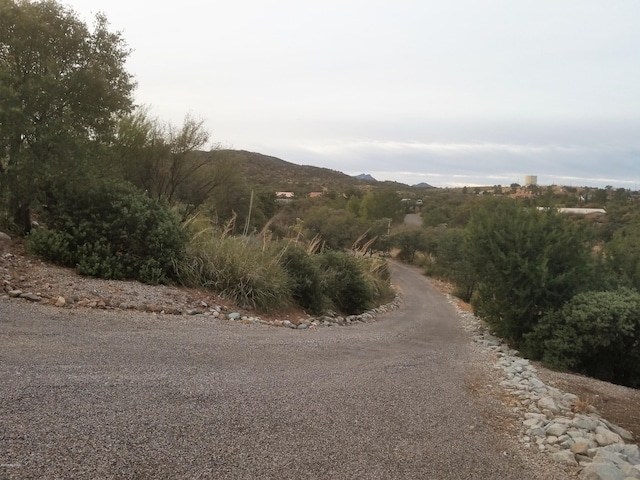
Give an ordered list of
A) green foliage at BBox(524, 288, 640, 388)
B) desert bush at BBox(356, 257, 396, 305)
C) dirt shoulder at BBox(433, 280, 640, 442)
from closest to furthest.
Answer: dirt shoulder at BBox(433, 280, 640, 442), green foliage at BBox(524, 288, 640, 388), desert bush at BBox(356, 257, 396, 305)

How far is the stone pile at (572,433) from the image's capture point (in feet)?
13.9

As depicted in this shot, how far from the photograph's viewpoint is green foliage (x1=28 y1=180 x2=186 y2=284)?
31.9 ft

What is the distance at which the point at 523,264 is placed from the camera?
11273mm

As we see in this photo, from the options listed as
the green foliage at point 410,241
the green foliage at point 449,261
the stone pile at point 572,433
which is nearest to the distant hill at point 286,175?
the green foliage at point 410,241

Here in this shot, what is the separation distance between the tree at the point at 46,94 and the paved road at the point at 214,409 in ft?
12.7

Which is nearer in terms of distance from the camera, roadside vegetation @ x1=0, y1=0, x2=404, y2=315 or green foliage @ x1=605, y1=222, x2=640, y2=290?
roadside vegetation @ x1=0, y1=0, x2=404, y2=315

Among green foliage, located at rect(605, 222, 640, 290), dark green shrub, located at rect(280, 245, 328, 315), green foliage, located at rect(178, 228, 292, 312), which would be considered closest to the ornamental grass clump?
green foliage, located at rect(178, 228, 292, 312)

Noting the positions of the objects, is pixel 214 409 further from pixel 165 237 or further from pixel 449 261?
pixel 449 261

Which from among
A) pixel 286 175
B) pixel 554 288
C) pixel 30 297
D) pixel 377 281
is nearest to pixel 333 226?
pixel 377 281

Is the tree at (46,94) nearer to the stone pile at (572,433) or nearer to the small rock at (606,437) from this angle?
the stone pile at (572,433)

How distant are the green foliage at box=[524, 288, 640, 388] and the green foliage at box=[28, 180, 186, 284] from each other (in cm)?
780

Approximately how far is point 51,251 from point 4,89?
301 cm

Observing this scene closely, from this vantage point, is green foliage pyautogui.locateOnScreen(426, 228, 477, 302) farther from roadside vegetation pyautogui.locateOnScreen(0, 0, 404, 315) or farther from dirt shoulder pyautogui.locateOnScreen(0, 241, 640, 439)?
dirt shoulder pyautogui.locateOnScreen(0, 241, 640, 439)

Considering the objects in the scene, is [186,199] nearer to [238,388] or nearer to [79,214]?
[79,214]
